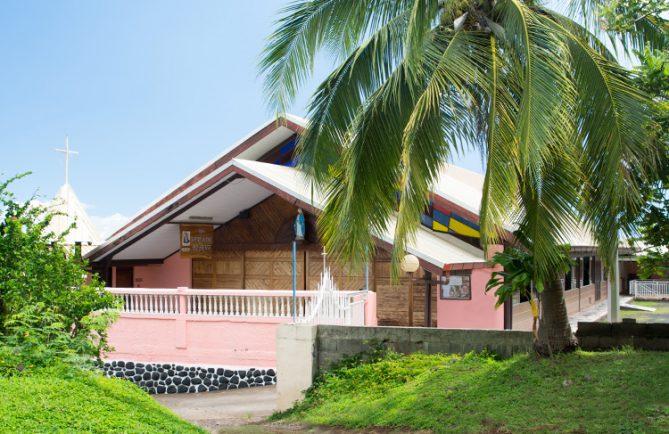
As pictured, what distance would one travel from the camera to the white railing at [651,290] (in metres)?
33.3

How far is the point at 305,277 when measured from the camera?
18531mm

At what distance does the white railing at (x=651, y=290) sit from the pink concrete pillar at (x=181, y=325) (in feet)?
83.0

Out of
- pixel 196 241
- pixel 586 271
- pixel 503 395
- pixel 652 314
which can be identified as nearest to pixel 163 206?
pixel 196 241

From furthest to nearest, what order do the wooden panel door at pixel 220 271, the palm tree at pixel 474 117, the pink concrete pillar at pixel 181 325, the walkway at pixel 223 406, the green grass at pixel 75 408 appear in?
the wooden panel door at pixel 220 271 < the pink concrete pillar at pixel 181 325 < the walkway at pixel 223 406 < the palm tree at pixel 474 117 < the green grass at pixel 75 408

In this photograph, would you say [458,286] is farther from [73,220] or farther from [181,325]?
[73,220]

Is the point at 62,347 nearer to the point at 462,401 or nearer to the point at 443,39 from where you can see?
the point at 462,401

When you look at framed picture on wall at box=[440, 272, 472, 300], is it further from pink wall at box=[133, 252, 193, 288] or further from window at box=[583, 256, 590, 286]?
window at box=[583, 256, 590, 286]

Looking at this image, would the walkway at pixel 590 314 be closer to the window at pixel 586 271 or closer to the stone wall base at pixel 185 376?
the window at pixel 586 271

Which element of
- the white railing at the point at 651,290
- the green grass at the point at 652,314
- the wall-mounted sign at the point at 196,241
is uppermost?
the wall-mounted sign at the point at 196,241

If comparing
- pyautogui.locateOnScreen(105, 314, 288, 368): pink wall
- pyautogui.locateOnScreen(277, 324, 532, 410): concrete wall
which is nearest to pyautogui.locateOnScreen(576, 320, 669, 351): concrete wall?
pyautogui.locateOnScreen(277, 324, 532, 410): concrete wall

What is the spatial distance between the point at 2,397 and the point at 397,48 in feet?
20.1

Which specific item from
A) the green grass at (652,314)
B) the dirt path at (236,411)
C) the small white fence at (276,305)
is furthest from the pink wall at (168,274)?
the green grass at (652,314)

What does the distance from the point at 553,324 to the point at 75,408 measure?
6.19 meters

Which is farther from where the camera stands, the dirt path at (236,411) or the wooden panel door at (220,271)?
the wooden panel door at (220,271)
